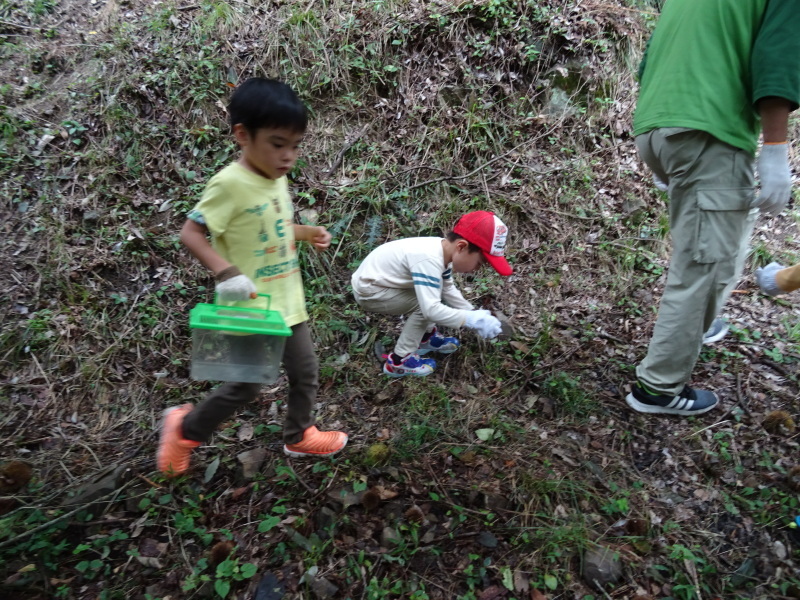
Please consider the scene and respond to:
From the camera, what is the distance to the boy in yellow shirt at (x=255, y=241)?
1.99 metres

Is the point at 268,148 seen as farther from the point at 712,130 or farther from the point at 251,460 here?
the point at 712,130

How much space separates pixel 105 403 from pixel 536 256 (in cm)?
341

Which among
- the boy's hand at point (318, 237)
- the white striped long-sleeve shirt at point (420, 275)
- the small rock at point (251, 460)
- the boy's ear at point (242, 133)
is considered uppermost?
the boy's ear at point (242, 133)

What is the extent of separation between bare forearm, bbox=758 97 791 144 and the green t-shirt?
0.13 feet

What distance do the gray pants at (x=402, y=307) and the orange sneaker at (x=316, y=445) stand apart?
79cm

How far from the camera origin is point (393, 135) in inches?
184

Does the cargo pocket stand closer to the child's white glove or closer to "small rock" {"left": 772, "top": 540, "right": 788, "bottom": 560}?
"small rock" {"left": 772, "top": 540, "right": 788, "bottom": 560}

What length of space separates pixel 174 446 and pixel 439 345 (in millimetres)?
1829

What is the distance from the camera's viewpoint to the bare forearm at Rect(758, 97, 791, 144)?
2256 millimetres

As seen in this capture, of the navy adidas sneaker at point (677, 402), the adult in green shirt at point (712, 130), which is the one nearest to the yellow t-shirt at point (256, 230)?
the adult in green shirt at point (712, 130)

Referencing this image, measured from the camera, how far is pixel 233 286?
6.40 feet

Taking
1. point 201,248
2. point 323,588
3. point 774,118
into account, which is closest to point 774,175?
point 774,118

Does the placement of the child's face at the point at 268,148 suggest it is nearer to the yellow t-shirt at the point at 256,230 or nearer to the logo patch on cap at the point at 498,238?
the yellow t-shirt at the point at 256,230

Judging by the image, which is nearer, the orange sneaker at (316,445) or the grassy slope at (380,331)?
the grassy slope at (380,331)
